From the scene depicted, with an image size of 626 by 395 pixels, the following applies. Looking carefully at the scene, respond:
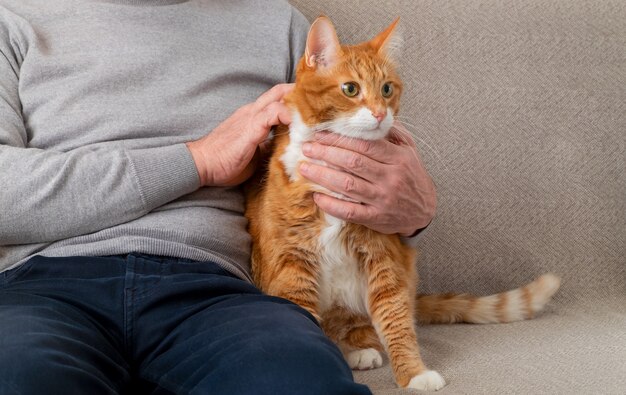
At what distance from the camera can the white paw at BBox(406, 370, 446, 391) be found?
1.36 meters

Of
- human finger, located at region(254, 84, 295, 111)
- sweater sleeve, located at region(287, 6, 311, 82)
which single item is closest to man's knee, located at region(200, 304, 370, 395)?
human finger, located at region(254, 84, 295, 111)

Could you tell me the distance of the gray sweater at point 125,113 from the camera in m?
1.35

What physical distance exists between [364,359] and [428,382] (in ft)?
0.75

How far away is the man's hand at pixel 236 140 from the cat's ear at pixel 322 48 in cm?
9

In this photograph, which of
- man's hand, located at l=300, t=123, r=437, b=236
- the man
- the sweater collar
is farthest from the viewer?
the sweater collar

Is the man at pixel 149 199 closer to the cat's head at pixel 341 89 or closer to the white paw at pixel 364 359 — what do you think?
the cat's head at pixel 341 89

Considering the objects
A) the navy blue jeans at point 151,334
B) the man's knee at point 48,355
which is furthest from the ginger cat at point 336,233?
→ the man's knee at point 48,355

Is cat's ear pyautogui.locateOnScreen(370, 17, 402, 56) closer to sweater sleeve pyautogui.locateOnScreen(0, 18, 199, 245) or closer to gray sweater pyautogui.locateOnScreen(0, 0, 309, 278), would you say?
gray sweater pyautogui.locateOnScreen(0, 0, 309, 278)

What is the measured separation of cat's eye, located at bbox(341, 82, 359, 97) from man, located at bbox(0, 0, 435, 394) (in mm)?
104

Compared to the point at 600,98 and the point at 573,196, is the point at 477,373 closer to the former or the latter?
the point at 573,196

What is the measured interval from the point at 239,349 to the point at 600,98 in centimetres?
144

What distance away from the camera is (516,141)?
1.97 m

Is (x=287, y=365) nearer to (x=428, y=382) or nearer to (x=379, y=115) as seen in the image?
(x=428, y=382)

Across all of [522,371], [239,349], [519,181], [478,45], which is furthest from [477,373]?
[478,45]
